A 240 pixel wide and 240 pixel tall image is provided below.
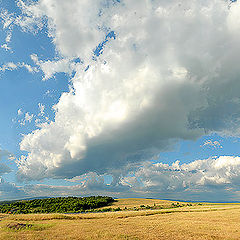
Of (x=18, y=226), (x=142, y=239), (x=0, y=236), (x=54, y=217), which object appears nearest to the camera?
(x=142, y=239)

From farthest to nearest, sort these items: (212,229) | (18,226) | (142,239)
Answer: (18,226)
(212,229)
(142,239)

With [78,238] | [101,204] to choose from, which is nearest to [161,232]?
[78,238]

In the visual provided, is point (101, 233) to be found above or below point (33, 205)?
below

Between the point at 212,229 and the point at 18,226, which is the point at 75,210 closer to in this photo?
the point at 18,226

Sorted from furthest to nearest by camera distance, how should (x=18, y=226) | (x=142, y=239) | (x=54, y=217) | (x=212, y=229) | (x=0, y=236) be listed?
(x=54, y=217), (x=18, y=226), (x=212, y=229), (x=0, y=236), (x=142, y=239)

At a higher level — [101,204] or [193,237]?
[101,204]

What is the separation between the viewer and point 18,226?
50.8 meters

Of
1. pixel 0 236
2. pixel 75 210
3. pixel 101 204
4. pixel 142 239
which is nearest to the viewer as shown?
pixel 142 239

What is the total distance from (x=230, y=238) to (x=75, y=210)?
410ft

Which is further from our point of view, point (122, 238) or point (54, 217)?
point (54, 217)

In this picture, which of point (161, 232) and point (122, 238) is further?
point (161, 232)

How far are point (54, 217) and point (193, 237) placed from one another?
55180 millimetres

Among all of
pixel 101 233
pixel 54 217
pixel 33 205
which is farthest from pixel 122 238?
pixel 33 205

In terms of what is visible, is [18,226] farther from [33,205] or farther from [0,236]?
[33,205]
